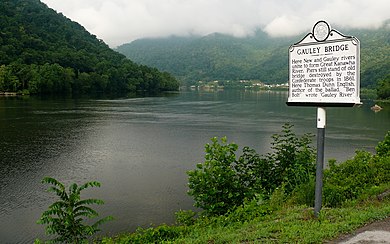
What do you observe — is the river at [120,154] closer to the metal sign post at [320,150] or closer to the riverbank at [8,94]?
the metal sign post at [320,150]

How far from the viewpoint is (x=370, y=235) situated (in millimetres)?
5371

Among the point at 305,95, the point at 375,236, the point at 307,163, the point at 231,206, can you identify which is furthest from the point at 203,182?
the point at 375,236

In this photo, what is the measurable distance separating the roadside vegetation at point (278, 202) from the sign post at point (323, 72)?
2.57 ft

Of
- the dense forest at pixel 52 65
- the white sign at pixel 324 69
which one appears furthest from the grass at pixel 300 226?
the dense forest at pixel 52 65

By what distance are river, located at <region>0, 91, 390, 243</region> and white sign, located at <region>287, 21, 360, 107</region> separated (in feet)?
26.8

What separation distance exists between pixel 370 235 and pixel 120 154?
19.6 meters

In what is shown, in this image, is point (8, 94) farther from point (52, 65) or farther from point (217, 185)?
point (217, 185)

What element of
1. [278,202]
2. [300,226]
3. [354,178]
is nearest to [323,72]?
[300,226]

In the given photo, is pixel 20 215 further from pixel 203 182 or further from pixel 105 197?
pixel 203 182

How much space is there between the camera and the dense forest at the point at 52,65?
254 ft

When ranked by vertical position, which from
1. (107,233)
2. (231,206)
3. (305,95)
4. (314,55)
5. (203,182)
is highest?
(314,55)

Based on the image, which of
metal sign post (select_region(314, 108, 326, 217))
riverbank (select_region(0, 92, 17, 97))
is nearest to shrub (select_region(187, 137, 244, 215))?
metal sign post (select_region(314, 108, 326, 217))

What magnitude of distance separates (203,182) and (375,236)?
545 cm

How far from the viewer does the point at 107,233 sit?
38.9 feet
